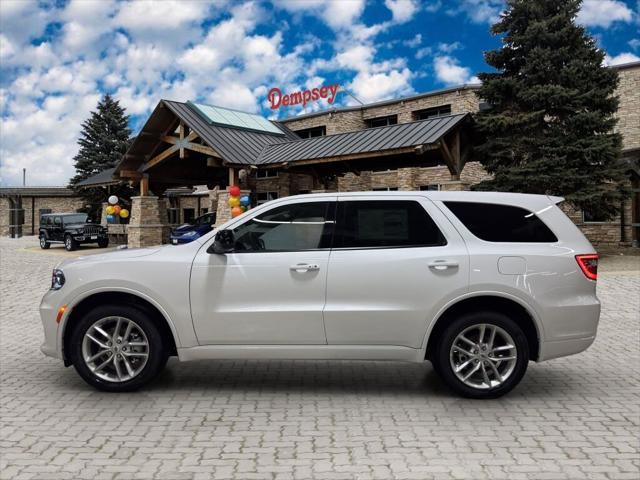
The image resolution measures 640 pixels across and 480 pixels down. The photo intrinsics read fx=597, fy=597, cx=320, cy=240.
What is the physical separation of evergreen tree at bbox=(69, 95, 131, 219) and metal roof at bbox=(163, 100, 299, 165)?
24817 mm

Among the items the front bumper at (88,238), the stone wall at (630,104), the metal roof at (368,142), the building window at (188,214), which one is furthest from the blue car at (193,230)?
the stone wall at (630,104)

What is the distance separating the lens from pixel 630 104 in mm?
27469

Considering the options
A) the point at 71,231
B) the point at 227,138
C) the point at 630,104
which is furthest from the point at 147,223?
the point at 630,104

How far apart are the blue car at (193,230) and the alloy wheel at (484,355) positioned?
20761mm

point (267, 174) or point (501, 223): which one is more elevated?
point (267, 174)

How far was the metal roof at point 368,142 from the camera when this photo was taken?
18.5 metres

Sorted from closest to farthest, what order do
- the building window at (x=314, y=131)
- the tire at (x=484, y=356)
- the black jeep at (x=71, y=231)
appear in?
the tire at (x=484, y=356) < the black jeep at (x=71, y=231) < the building window at (x=314, y=131)

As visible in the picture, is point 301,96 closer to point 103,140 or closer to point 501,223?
point 103,140

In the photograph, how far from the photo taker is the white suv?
16.8 ft

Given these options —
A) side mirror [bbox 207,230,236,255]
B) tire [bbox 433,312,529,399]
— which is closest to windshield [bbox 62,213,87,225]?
side mirror [bbox 207,230,236,255]

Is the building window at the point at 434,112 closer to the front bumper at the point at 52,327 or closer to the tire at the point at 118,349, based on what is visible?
the tire at the point at 118,349

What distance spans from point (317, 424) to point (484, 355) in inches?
63.1

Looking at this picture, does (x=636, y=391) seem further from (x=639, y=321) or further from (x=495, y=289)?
(x=639, y=321)

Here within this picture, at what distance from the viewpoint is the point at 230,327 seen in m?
5.21
